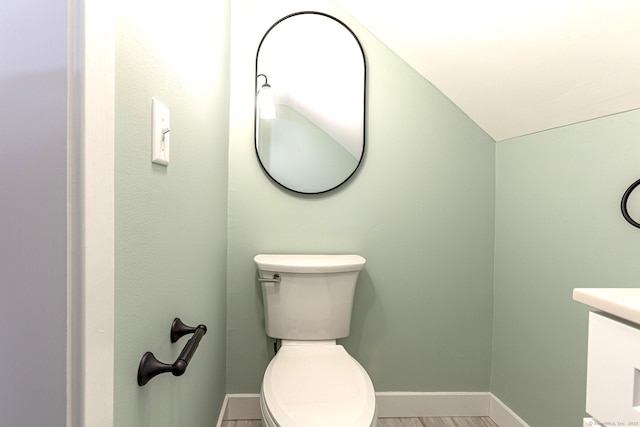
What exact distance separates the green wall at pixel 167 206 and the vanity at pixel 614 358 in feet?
2.47

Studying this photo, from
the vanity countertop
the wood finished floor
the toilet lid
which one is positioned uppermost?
the vanity countertop

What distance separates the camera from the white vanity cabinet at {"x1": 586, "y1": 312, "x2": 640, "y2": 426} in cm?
51

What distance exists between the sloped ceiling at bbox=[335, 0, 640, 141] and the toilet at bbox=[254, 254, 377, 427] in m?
0.85

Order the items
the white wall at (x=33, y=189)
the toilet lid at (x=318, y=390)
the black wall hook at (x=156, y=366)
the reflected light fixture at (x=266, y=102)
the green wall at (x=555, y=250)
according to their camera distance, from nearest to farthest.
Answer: the white wall at (x=33, y=189) → the black wall hook at (x=156, y=366) → the toilet lid at (x=318, y=390) → the green wall at (x=555, y=250) → the reflected light fixture at (x=266, y=102)

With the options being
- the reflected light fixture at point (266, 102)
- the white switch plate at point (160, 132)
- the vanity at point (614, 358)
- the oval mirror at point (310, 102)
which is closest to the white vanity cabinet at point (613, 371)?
the vanity at point (614, 358)

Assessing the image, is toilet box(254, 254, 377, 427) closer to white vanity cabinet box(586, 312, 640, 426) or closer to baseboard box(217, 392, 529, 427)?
baseboard box(217, 392, 529, 427)

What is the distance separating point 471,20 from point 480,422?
167cm

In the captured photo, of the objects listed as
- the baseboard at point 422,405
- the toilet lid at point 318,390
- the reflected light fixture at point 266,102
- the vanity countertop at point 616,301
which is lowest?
the baseboard at point 422,405

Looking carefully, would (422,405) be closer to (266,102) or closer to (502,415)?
(502,415)

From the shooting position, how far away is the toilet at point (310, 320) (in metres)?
1.15

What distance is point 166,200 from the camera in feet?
2.55

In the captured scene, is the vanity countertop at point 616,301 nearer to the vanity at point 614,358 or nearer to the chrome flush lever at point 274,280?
the vanity at point 614,358

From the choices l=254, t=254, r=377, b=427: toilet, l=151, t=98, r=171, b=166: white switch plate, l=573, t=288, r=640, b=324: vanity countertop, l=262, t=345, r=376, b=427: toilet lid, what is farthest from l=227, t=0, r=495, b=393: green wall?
l=573, t=288, r=640, b=324: vanity countertop

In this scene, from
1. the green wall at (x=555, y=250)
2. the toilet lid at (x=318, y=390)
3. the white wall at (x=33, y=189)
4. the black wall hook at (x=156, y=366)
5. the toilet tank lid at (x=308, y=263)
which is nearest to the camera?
the white wall at (x=33, y=189)
